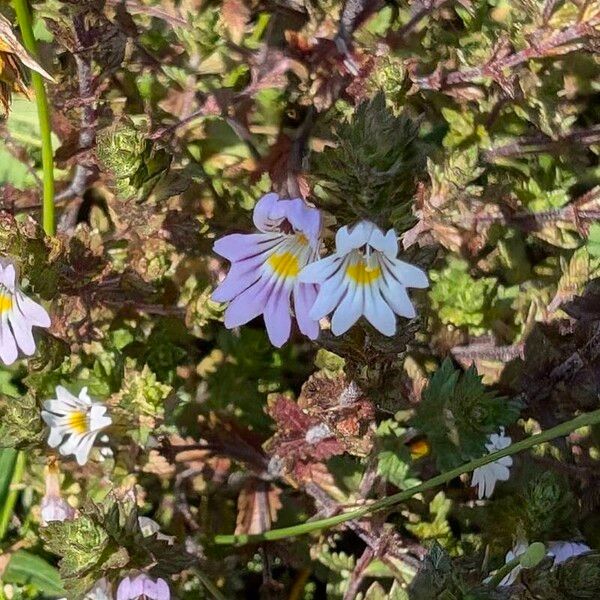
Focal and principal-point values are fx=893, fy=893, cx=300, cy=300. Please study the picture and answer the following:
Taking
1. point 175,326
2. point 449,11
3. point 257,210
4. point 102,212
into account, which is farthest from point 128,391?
point 449,11

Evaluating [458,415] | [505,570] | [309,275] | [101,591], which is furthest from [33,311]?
[505,570]

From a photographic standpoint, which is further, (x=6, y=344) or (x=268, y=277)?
(x=6, y=344)

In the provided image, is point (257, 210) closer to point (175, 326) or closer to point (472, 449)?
point (472, 449)

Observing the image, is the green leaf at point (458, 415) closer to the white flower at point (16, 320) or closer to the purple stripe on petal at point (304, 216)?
the purple stripe on petal at point (304, 216)

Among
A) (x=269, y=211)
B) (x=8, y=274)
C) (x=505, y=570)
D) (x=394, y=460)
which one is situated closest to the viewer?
(x=269, y=211)

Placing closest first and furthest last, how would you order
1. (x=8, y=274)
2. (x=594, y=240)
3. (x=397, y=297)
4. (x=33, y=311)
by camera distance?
(x=397, y=297), (x=8, y=274), (x=33, y=311), (x=594, y=240)

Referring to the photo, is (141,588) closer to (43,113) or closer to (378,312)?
(378,312)

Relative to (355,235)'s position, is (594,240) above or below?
below
